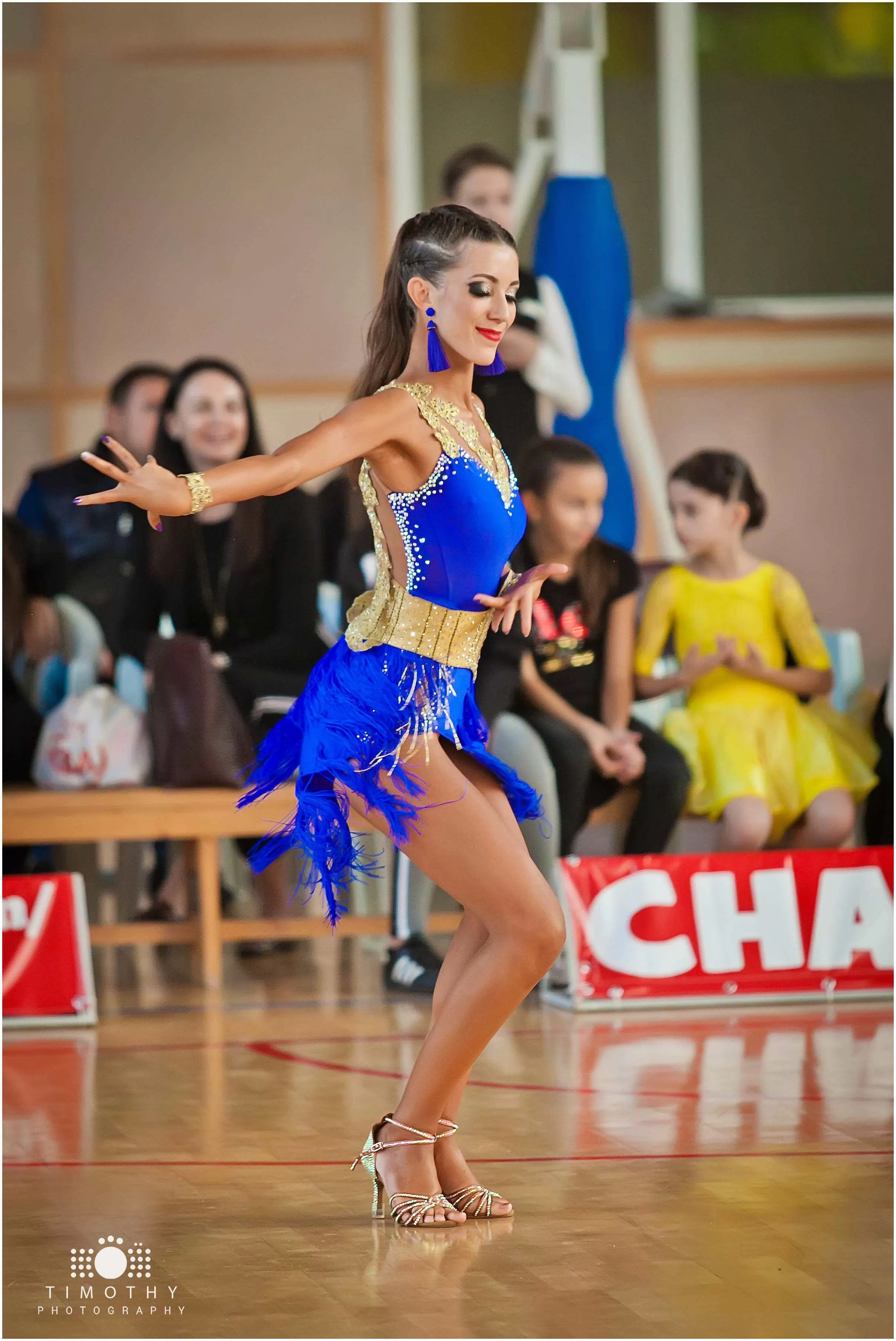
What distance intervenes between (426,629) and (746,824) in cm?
265

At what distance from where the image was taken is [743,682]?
5711 millimetres

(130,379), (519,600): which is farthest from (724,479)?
(519,600)

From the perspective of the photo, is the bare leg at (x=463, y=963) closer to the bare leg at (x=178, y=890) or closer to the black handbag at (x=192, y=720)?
the black handbag at (x=192, y=720)

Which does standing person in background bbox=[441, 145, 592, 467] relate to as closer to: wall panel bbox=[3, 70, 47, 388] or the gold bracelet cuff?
wall panel bbox=[3, 70, 47, 388]

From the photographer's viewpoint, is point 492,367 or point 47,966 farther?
point 47,966

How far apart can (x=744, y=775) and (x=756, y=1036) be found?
3.74ft

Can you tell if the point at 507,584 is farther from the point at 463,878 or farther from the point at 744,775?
the point at 744,775

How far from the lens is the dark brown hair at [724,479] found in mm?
5781

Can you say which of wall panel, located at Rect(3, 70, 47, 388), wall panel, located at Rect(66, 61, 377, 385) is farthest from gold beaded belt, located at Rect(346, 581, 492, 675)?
wall panel, located at Rect(3, 70, 47, 388)

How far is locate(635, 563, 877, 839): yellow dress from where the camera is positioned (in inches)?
218

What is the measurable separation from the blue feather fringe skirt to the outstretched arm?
355 mm

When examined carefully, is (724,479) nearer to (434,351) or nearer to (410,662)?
(434,351)

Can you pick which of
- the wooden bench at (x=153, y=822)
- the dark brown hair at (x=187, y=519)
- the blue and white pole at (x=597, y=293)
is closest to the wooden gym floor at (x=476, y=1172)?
the wooden bench at (x=153, y=822)

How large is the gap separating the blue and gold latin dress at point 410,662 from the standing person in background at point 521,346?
9.08 feet
